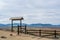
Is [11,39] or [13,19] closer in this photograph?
[11,39]

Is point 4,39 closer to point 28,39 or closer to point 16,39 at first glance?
point 16,39

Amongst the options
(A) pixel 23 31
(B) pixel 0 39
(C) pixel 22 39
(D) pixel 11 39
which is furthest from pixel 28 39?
(A) pixel 23 31

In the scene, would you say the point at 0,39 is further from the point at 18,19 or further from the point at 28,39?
the point at 18,19

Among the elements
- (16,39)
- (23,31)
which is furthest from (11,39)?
(23,31)

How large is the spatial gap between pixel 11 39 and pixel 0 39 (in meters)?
1.32

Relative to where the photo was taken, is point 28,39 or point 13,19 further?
point 13,19

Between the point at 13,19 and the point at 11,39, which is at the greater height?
the point at 13,19

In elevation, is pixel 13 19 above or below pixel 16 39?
above

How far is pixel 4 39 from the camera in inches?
756

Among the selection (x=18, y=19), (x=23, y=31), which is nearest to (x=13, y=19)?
(x=18, y=19)

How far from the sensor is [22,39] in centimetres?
1966

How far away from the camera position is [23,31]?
27.6m

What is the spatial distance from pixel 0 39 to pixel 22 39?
2571mm

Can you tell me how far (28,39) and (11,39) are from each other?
2006 millimetres
